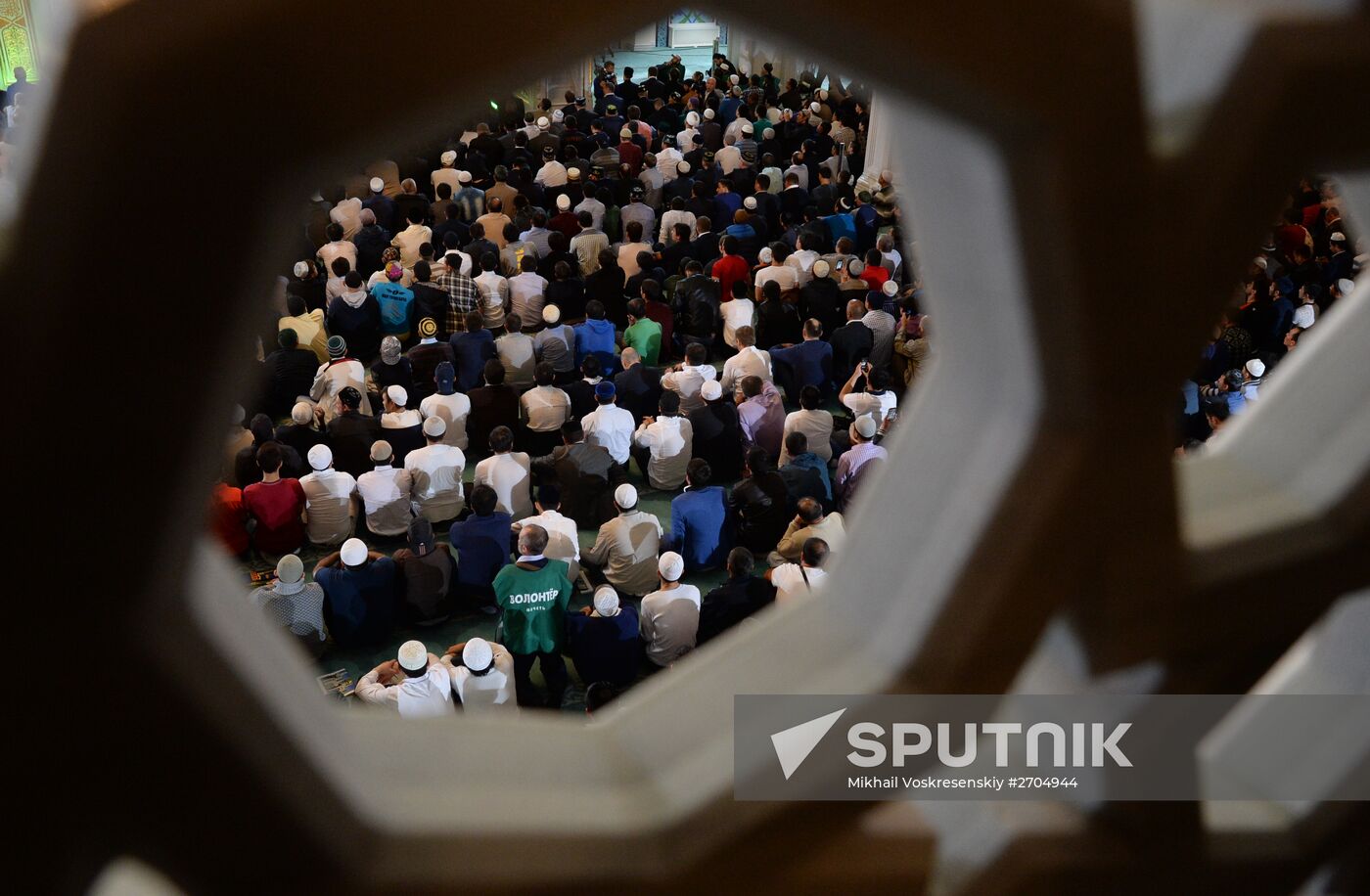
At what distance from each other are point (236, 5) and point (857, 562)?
762 millimetres

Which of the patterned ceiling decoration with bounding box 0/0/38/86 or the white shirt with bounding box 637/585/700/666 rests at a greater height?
the patterned ceiling decoration with bounding box 0/0/38/86

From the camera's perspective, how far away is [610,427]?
788 cm

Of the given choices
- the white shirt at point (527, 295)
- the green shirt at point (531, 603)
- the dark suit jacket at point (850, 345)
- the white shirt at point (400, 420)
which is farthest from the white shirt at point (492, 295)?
the green shirt at point (531, 603)

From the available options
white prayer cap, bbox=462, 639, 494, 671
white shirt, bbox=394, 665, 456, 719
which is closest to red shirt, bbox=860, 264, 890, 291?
white prayer cap, bbox=462, 639, 494, 671

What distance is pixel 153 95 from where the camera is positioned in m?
0.58

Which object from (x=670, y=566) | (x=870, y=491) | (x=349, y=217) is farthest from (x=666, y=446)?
(x=870, y=491)

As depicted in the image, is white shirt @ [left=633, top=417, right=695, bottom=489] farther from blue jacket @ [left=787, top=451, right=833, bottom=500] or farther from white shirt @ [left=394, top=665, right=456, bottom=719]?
white shirt @ [left=394, top=665, right=456, bottom=719]

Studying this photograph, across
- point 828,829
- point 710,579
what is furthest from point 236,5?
point 710,579

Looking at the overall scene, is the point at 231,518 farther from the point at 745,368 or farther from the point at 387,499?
the point at 745,368

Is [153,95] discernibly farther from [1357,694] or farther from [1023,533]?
[1357,694]

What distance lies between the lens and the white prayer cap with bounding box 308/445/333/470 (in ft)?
23.6

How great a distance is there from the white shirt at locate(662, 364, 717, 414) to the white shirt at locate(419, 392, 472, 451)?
1506mm

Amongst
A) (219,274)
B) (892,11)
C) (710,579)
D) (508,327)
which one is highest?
(892,11)

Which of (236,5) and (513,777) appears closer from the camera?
(236,5)
